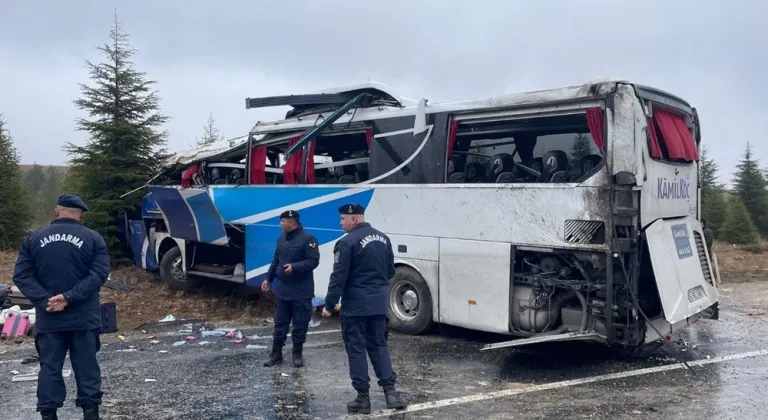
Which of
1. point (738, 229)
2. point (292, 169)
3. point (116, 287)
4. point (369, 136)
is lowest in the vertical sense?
point (116, 287)

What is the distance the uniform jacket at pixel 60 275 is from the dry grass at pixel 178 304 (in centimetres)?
436

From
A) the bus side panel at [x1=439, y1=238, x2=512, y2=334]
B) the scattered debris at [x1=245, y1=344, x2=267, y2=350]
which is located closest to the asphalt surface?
the scattered debris at [x1=245, y1=344, x2=267, y2=350]

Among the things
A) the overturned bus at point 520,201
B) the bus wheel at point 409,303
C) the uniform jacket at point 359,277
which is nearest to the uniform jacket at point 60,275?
the uniform jacket at point 359,277

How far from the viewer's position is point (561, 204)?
6.82 metres

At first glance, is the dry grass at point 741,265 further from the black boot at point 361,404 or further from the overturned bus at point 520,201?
the black boot at point 361,404

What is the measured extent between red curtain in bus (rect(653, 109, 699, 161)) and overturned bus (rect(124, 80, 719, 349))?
0.09 ft

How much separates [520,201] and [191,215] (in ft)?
20.6

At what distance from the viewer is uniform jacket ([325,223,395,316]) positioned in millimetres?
5578

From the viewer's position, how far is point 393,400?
552 centimetres

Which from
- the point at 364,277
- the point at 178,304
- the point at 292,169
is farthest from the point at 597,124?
the point at 178,304

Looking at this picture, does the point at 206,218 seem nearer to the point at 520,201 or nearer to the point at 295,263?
the point at 295,263

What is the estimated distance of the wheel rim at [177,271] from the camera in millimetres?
12094

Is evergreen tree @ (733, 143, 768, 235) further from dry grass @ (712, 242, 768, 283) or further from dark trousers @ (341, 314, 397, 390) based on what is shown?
dark trousers @ (341, 314, 397, 390)

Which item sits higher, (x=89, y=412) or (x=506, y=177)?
(x=506, y=177)
